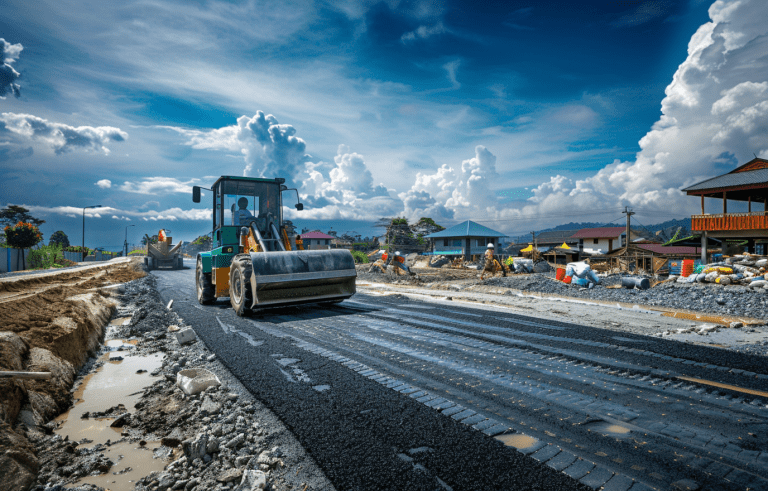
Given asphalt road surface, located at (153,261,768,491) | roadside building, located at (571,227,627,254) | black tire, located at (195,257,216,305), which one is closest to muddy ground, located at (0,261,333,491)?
asphalt road surface, located at (153,261,768,491)

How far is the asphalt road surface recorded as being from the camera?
231 cm

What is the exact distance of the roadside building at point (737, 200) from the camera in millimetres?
20516

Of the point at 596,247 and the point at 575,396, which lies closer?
the point at 575,396

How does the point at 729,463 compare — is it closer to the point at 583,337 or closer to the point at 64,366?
the point at 583,337

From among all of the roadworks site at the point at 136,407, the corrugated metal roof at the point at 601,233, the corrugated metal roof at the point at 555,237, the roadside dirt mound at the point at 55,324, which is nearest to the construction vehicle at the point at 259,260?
the roadworks site at the point at 136,407

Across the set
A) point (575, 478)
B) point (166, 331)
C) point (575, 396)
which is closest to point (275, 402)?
point (575, 478)

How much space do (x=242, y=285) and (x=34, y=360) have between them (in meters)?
3.77

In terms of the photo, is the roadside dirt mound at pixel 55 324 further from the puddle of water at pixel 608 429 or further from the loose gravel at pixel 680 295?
the loose gravel at pixel 680 295

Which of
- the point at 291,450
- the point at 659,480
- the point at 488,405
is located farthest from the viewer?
the point at 488,405

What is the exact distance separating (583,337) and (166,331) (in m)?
7.20

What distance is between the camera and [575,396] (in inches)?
135

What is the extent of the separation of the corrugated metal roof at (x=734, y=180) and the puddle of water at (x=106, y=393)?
28570mm

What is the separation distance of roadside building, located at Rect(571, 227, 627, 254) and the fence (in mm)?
54300

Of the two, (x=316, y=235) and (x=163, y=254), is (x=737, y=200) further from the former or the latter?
(x=316, y=235)
